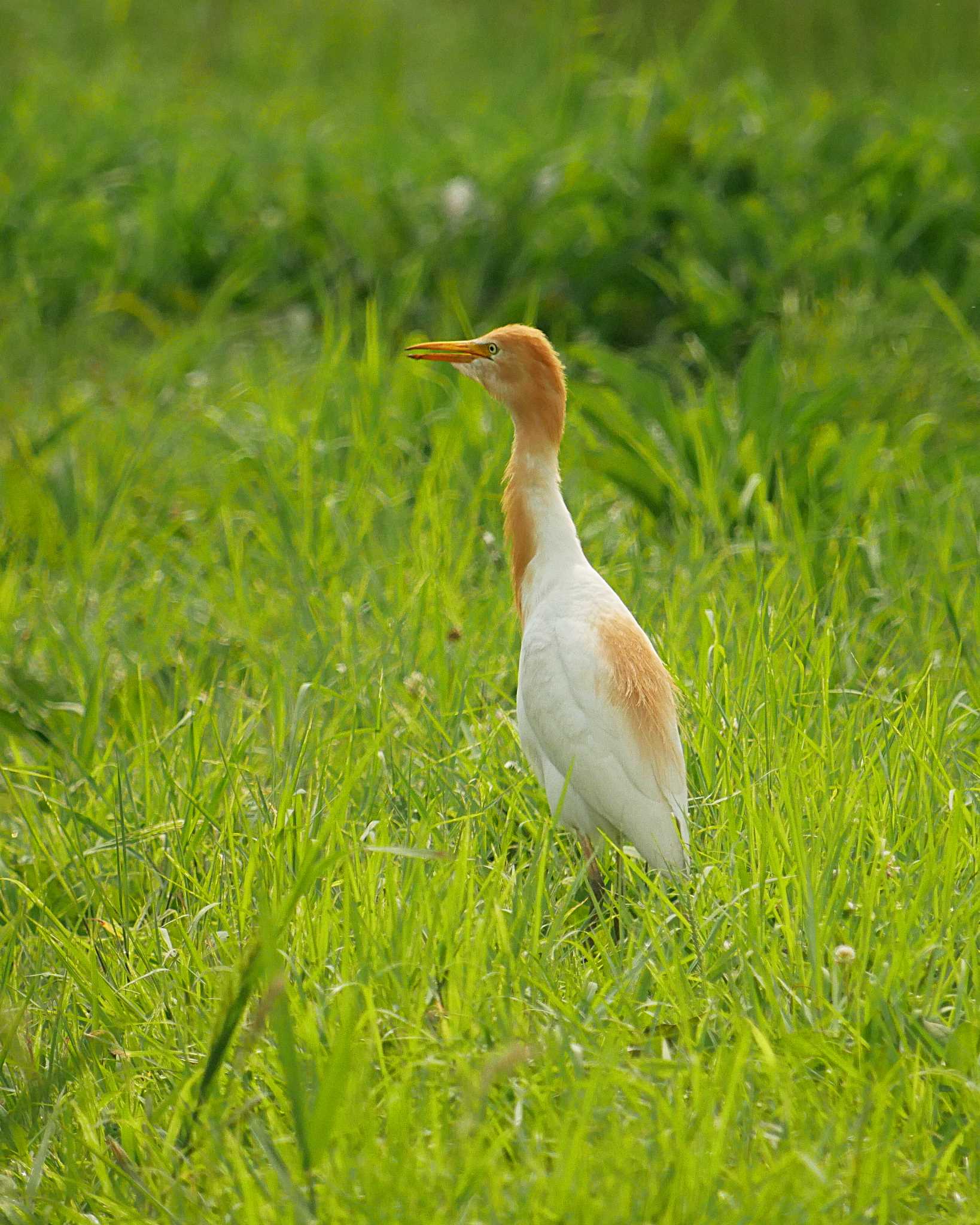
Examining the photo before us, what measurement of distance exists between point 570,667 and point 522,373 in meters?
0.55

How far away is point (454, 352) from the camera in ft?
9.05

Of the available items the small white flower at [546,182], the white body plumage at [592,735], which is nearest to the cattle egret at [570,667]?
the white body plumage at [592,735]

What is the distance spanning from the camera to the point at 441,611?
10.4 feet

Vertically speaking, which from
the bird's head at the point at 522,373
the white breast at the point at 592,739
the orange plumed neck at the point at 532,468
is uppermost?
the bird's head at the point at 522,373

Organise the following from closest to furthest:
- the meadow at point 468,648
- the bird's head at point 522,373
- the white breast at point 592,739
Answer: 1. the meadow at point 468,648
2. the white breast at point 592,739
3. the bird's head at point 522,373

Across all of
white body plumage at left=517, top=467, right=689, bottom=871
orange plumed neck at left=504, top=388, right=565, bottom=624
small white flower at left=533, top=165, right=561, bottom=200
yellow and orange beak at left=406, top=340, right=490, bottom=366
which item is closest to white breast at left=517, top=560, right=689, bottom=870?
A: white body plumage at left=517, top=467, right=689, bottom=871

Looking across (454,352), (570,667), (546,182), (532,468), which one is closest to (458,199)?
(546,182)

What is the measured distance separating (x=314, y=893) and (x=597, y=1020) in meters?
0.56

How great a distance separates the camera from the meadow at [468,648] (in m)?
1.80

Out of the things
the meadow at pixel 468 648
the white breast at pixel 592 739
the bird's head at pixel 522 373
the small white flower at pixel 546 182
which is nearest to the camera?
the meadow at pixel 468 648

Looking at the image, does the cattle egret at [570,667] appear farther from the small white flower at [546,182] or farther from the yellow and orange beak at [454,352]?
the small white flower at [546,182]

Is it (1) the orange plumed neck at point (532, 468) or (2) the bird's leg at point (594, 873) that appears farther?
(1) the orange plumed neck at point (532, 468)

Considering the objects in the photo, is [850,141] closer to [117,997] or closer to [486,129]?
[486,129]

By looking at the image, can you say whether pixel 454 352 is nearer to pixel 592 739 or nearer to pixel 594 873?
pixel 592 739
